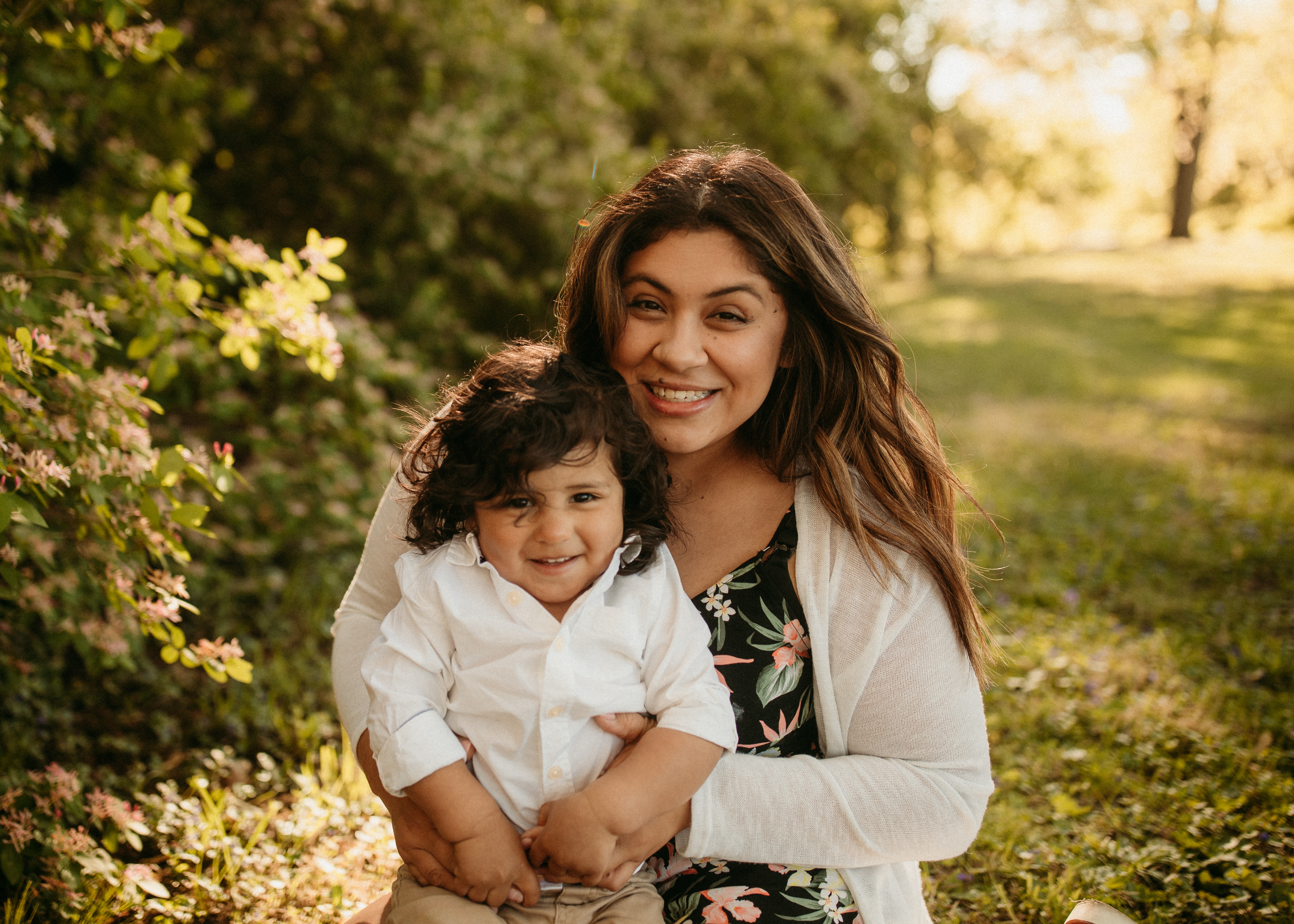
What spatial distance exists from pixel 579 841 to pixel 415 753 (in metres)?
0.33

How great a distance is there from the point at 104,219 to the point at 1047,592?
462cm

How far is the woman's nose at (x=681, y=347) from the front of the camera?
1.95 metres

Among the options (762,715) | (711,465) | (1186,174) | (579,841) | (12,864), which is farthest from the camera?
(1186,174)

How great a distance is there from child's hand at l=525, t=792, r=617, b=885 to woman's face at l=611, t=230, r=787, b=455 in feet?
2.68

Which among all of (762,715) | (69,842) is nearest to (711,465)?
(762,715)

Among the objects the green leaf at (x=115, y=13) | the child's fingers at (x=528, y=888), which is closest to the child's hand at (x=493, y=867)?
the child's fingers at (x=528, y=888)

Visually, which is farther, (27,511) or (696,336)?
(696,336)

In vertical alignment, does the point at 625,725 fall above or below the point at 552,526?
below

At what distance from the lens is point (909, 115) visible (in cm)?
1491

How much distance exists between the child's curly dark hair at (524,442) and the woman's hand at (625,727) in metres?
0.28

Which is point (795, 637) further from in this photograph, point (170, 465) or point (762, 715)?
point (170, 465)

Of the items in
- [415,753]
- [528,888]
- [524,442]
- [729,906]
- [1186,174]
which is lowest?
[729,906]

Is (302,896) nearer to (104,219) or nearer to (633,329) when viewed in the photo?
(633,329)

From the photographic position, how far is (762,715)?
6.30ft
